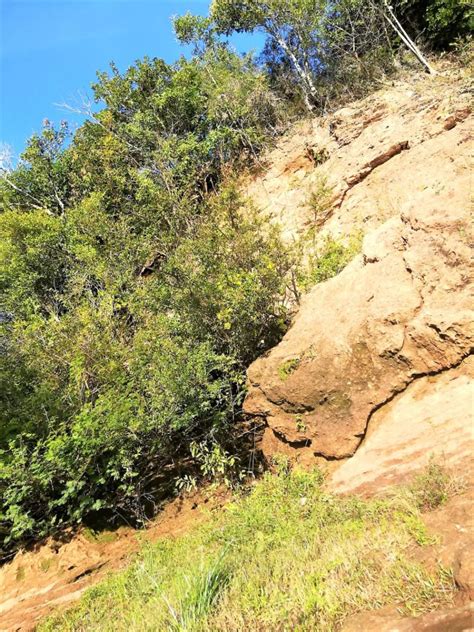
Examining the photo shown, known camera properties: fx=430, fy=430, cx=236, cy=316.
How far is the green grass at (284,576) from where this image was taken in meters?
3.12

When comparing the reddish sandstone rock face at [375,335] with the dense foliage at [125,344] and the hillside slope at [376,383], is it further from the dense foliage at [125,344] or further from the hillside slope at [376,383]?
the dense foliage at [125,344]

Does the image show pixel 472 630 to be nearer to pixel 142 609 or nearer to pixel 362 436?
pixel 142 609

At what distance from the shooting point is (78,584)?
626 centimetres

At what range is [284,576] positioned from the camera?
3.78 metres

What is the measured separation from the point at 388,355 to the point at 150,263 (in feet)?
33.4

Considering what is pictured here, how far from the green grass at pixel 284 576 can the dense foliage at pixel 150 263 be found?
6.82 feet

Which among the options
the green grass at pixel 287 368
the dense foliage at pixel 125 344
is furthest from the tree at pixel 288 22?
the green grass at pixel 287 368

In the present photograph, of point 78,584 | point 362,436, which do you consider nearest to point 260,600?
point 362,436

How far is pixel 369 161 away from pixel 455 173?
5.40 m

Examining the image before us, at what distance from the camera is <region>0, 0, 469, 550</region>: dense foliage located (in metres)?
7.41

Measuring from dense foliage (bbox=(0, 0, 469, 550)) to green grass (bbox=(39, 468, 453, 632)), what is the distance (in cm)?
208

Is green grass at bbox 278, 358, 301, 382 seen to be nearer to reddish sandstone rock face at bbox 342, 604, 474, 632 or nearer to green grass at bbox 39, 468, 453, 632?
green grass at bbox 39, 468, 453, 632

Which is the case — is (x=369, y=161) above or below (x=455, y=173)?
above

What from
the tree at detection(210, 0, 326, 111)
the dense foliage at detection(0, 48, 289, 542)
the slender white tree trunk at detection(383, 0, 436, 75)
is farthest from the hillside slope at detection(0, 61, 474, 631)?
the tree at detection(210, 0, 326, 111)
